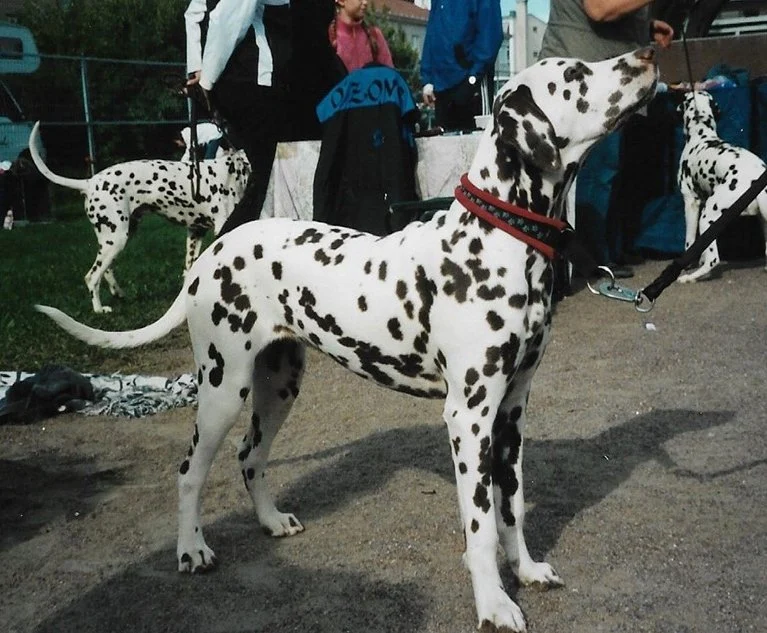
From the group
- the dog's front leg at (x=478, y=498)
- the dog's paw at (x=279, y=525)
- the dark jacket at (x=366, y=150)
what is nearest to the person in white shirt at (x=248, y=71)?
the dark jacket at (x=366, y=150)

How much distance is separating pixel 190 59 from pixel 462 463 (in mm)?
5161

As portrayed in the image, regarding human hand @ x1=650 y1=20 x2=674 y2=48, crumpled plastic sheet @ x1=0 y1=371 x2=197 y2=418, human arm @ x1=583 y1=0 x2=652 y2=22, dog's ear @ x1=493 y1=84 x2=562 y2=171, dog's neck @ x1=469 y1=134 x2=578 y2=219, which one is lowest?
crumpled plastic sheet @ x1=0 y1=371 x2=197 y2=418

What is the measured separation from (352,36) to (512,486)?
660cm

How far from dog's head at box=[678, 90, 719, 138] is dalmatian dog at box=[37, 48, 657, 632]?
22.5 feet

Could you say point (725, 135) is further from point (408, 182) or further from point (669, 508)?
point (669, 508)

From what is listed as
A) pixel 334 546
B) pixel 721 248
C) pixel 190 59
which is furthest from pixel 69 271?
pixel 334 546

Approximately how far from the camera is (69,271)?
11.7 m

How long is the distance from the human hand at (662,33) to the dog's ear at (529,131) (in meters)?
4.42

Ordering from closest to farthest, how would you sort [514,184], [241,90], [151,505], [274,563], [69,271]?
[514,184], [274,563], [151,505], [241,90], [69,271]

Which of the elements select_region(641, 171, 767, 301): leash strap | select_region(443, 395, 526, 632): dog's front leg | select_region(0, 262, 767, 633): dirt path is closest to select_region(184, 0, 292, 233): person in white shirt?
select_region(0, 262, 767, 633): dirt path

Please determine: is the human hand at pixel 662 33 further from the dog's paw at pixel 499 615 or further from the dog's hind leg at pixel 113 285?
the dog's hind leg at pixel 113 285

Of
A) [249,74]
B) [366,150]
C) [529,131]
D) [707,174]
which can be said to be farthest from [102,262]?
[529,131]

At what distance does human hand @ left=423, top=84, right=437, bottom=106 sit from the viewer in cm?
995

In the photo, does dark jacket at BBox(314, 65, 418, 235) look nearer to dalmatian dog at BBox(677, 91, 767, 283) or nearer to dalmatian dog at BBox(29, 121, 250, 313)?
dalmatian dog at BBox(29, 121, 250, 313)
